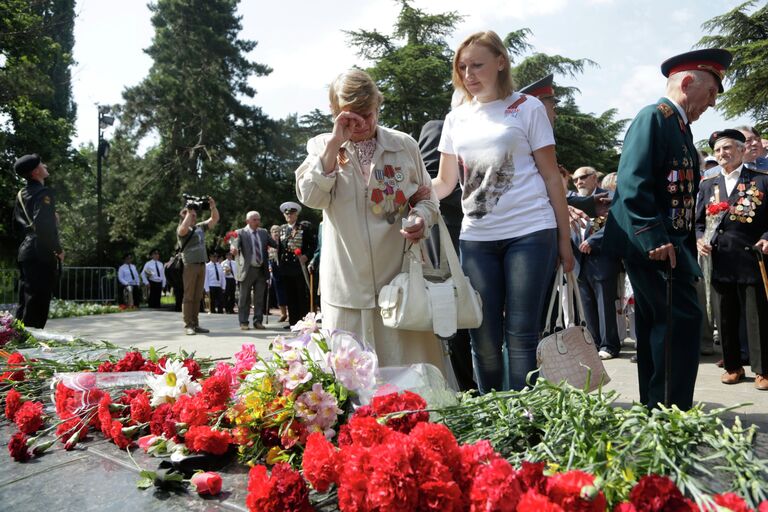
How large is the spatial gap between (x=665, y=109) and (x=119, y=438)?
9.44 ft

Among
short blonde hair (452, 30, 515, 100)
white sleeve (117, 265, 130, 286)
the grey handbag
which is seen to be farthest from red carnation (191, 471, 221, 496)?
white sleeve (117, 265, 130, 286)

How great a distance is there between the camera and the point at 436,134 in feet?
14.0

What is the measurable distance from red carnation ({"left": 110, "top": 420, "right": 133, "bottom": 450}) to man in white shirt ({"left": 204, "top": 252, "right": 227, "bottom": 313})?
17.5 m

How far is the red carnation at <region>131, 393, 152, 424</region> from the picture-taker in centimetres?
220

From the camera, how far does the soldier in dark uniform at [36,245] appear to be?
7.06 m

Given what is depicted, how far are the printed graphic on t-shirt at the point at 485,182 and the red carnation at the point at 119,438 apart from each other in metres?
1.87

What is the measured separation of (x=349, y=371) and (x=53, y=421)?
1.44 m

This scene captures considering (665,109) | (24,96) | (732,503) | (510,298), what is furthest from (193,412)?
(24,96)

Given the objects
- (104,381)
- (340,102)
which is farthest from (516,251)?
(104,381)

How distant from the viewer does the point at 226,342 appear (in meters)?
8.62

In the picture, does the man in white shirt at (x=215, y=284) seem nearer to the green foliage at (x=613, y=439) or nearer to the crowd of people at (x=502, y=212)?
the crowd of people at (x=502, y=212)

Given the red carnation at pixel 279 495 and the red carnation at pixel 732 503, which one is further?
the red carnation at pixel 279 495

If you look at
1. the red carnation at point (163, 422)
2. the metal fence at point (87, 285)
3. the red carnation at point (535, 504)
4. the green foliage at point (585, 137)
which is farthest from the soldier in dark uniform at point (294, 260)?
the green foliage at point (585, 137)

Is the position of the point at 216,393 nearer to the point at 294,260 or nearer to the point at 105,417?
the point at 105,417
